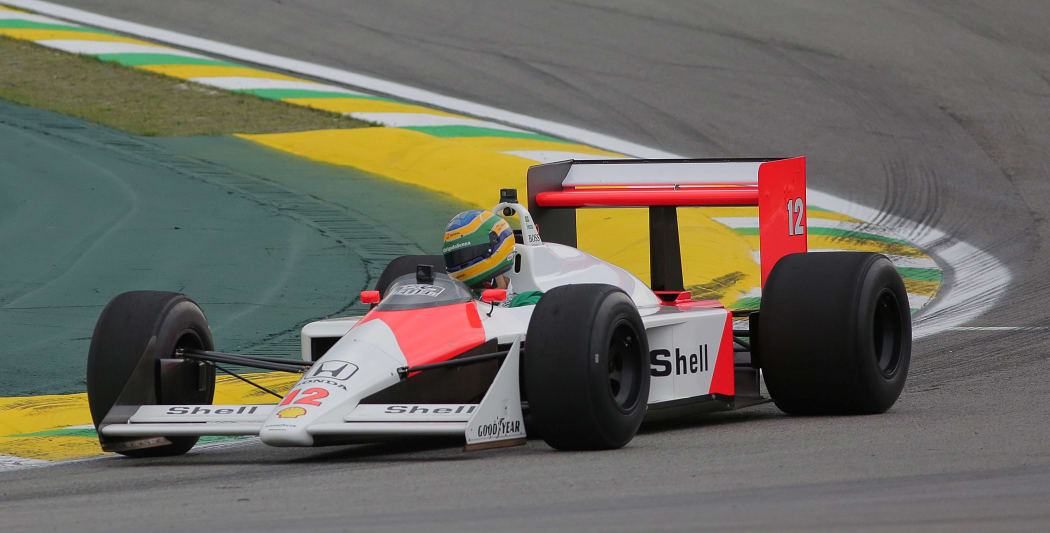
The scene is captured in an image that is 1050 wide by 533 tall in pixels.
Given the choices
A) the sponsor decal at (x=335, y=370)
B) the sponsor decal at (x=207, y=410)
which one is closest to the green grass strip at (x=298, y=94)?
the sponsor decal at (x=207, y=410)

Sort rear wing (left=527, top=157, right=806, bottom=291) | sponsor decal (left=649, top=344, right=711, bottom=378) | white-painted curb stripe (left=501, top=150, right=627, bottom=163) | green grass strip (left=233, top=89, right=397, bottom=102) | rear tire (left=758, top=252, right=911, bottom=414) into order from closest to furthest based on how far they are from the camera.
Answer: sponsor decal (left=649, top=344, right=711, bottom=378) < rear tire (left=758, top=252, right=911, bottom=414) < rear wing (left=527, top=157, right=806, bottom=291) < white-painted curb stripe (left=501, top=150, right=627, bottom=163) < green grass strip (left=233, top=89, right=397, bottom=102)

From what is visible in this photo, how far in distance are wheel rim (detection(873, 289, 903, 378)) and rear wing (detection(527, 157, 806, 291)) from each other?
25.9 inches

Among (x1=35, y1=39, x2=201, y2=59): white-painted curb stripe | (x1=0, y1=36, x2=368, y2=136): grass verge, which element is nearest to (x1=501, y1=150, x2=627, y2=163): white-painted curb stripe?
(x1=0, y1=36, x2=368, y2=136): grass verge

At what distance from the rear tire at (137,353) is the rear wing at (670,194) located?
9.51ft

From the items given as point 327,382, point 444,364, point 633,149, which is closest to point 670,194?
point 444,364

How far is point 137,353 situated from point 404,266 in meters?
2.40

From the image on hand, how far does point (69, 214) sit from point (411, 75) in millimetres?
7785

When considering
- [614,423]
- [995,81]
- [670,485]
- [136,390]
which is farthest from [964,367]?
[995,81]

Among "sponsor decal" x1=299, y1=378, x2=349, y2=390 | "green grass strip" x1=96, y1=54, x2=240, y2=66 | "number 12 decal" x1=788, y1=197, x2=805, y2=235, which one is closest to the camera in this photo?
"sponsor decal" x1=299, y1=378, x2=349, y2=390

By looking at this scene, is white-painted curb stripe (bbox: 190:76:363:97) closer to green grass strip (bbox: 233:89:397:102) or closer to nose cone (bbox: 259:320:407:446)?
green grass strip (bbox: 233:89:397:102)

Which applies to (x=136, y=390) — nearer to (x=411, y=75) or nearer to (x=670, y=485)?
(x=670, y=485)

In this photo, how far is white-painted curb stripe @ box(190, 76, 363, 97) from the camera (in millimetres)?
19359

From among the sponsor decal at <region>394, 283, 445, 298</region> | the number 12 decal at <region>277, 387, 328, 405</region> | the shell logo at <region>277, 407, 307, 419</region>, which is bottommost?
the shell logo at <region>277, 407, 307, 419</region>

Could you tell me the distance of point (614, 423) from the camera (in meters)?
6.86
